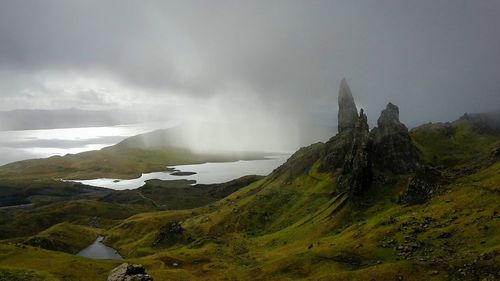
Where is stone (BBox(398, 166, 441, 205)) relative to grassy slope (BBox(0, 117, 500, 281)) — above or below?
above

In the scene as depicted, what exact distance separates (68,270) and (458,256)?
3453 inches

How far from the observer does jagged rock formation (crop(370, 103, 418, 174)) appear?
561 ft

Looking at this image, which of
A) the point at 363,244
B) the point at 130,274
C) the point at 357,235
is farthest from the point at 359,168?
the point at 130,274

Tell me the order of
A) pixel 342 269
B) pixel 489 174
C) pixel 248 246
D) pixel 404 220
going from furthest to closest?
pixel 248 246 → pixel 489 174 → pixel 404 220 → pixel 342 269

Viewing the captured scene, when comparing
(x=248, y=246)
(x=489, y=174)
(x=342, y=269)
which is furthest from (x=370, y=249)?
(x=248, y=246)

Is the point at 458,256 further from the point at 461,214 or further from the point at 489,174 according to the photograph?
the point at 489,174

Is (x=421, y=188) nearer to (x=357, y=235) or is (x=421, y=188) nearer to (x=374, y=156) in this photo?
(x=357, y=235)

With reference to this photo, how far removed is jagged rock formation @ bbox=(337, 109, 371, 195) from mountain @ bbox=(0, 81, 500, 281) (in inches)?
16.9

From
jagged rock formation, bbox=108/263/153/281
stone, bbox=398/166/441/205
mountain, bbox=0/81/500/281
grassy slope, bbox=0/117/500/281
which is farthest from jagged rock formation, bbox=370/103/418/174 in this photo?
jagged rock formation, bbox=108/263/153/281

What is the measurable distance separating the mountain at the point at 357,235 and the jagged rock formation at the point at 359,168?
1.41 feet

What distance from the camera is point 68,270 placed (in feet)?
334

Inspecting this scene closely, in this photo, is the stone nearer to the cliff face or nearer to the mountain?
the mountain

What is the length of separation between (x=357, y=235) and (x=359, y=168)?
42.7 m

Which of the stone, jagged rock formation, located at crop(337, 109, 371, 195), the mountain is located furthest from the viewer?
jagged rock formation, located at crop(337, 109, 371, 195)
